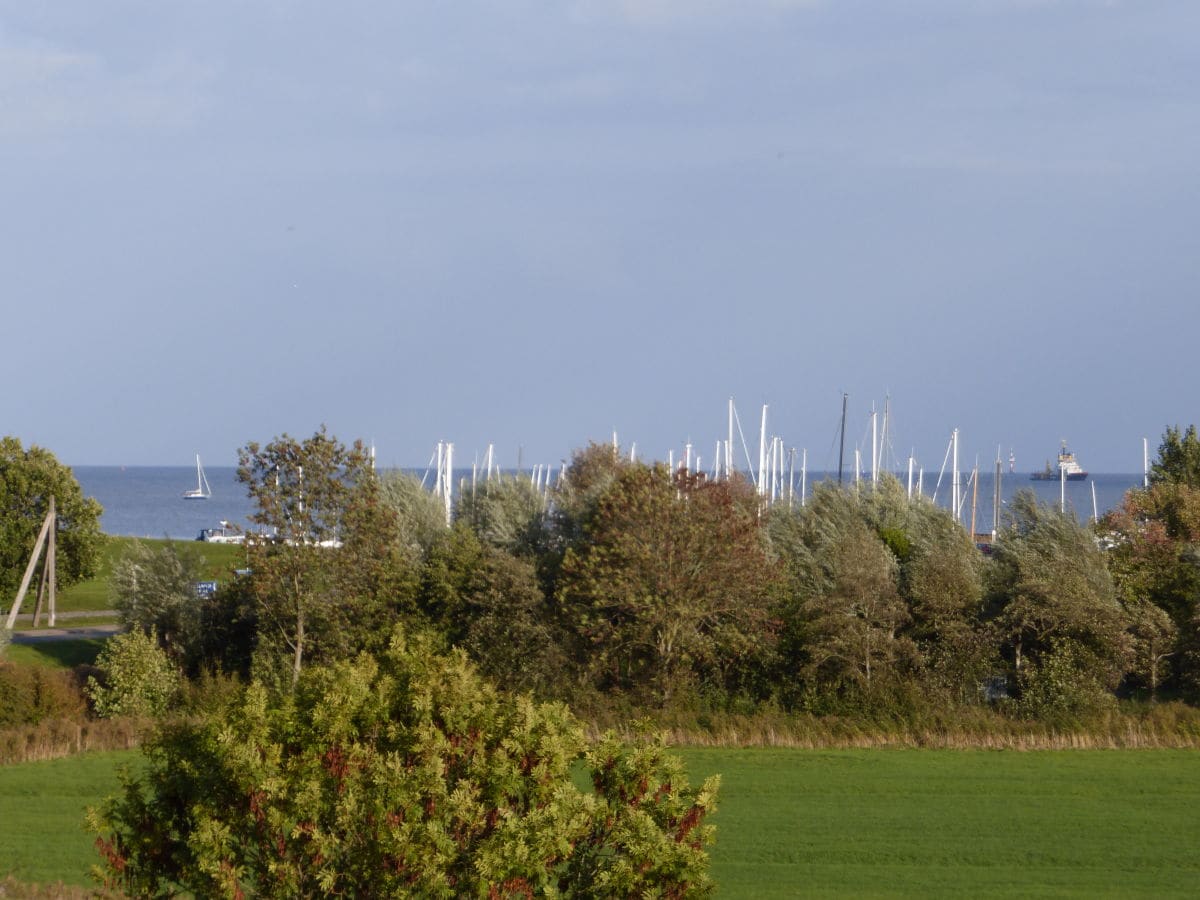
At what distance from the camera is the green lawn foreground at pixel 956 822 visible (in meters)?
19.9

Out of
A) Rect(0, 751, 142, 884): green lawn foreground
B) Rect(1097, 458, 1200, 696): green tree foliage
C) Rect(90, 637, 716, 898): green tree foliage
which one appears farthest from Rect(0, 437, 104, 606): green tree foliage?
Rect(90, 637, 716, 898): green tree foliage

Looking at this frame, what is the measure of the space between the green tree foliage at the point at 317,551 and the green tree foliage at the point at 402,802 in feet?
91.5

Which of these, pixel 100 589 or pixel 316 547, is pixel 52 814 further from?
pixel 100 589

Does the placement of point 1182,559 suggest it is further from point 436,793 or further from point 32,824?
point 436,793

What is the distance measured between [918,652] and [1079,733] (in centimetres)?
646

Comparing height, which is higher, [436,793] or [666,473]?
[666,473]

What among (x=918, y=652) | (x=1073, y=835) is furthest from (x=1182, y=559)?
(x=1073, y=835)

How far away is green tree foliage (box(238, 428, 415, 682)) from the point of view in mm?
39594

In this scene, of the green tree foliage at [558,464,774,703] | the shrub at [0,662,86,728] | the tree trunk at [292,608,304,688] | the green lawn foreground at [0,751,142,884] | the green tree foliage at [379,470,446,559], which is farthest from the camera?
the green tree foliage at [379,470,446,559]

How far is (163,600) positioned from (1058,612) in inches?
1130

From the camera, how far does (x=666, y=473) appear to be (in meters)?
40.8

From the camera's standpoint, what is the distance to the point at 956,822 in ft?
78.3

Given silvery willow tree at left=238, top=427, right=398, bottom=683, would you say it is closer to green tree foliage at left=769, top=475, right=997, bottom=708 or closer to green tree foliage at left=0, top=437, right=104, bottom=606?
green tree foliage at left=769, top=475, right=997, bottom=708

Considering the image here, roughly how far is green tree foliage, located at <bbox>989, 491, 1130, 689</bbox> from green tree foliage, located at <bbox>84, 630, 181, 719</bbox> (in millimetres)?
25137
